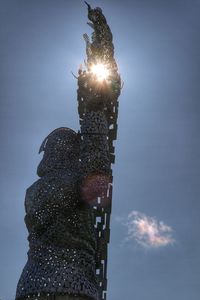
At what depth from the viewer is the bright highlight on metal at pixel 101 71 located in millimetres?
10914

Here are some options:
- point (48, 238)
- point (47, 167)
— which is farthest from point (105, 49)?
point (48, 238)

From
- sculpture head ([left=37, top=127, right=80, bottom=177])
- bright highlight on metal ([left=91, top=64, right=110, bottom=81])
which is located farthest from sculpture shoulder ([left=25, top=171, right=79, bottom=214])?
bright highlight on metal ([left=91, top=64, right=110, bottom=81])

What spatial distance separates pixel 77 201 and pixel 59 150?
136 centimetres

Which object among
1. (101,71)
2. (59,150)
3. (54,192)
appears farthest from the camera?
(101,71)

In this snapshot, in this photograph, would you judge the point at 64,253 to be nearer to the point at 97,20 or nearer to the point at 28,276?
the point at 28,276

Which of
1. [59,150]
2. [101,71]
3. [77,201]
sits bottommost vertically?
[77,201]

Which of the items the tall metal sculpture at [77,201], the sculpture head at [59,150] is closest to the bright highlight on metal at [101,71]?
the tall metal sculpture at [77,201]

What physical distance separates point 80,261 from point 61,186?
4.99ft

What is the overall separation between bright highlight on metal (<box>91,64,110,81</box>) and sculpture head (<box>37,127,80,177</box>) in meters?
1.42

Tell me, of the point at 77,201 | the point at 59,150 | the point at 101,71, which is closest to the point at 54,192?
the point at 77,201

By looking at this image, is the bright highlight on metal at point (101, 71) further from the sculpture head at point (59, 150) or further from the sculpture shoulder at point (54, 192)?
the sculpture shoulder at point (54, 192)

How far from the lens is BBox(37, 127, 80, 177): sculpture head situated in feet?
32.8

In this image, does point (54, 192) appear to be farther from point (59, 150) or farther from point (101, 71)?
point (101, 71)

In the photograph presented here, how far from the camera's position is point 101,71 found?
1097cm
